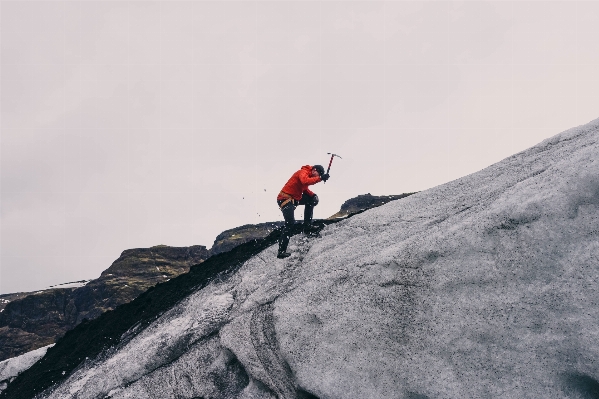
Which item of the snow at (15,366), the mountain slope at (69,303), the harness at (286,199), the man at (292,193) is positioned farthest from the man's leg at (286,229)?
the mountain slope at (69,303)

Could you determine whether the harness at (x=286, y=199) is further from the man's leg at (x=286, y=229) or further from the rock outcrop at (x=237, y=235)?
the rock outcrop at (x=237, y=235)

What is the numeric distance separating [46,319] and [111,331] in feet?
359

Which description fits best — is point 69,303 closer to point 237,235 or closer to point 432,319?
point 237,235

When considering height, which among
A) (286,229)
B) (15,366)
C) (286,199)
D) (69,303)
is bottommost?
(15,366)

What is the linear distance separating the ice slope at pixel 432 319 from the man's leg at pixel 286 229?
186cm

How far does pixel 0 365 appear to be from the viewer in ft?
67.6

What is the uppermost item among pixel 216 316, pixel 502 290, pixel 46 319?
pixel 46 319

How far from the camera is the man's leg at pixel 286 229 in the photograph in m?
16.3

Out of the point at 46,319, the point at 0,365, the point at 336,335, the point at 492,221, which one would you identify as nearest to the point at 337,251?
the point at 336,335

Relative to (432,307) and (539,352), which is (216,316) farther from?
(539,352)

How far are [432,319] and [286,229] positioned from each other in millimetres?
7710

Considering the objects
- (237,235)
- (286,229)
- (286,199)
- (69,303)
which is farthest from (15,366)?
(237,235)

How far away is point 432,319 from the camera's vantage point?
9.96m

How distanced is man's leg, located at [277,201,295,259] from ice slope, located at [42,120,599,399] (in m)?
Answer: 1.86
